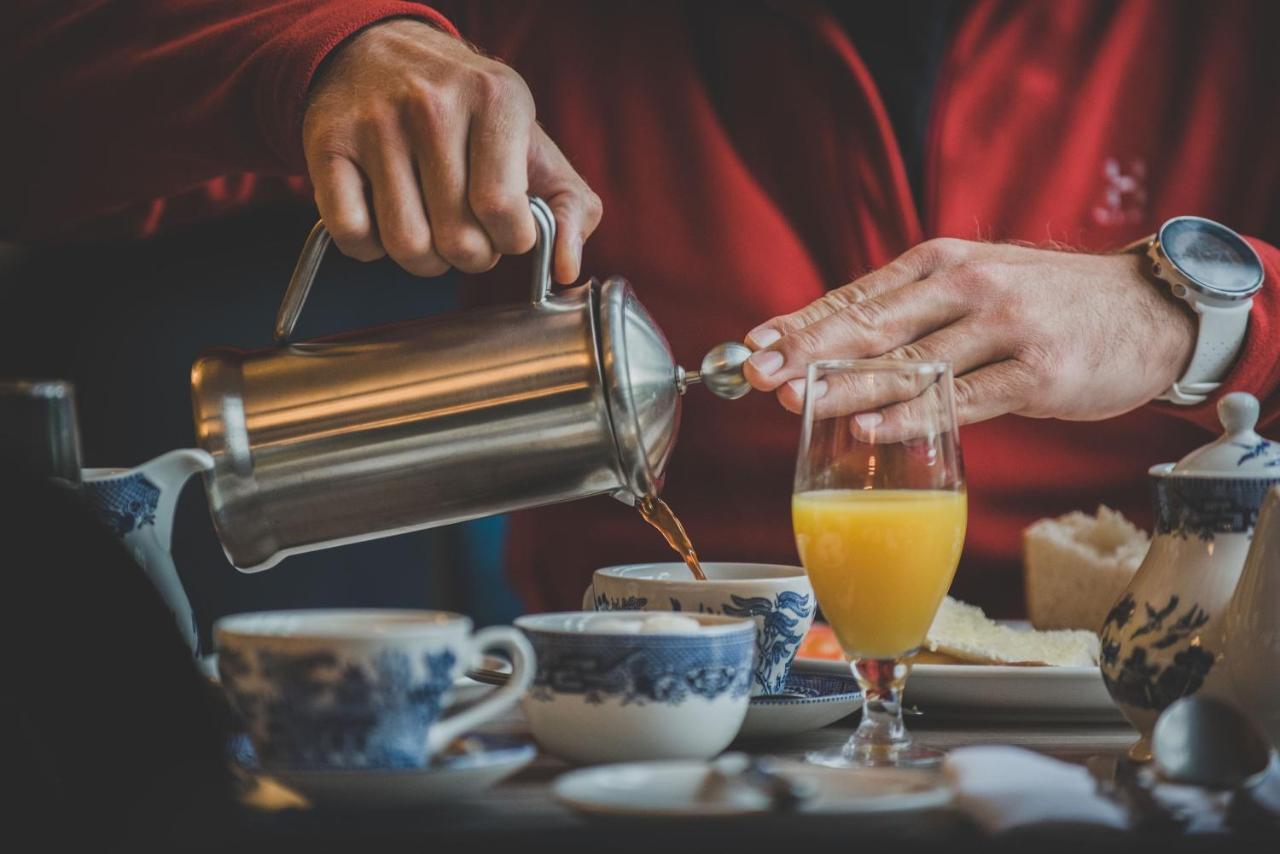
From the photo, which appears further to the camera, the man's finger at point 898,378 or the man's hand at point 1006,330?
the man's hand at point 1006,330

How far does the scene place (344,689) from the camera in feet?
1.77

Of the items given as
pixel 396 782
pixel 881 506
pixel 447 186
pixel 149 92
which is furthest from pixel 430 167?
pixel 149 92

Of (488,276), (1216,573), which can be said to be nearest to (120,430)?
(488,276)

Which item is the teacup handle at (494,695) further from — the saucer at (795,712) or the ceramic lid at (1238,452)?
the ceramic lid at (1238,452)

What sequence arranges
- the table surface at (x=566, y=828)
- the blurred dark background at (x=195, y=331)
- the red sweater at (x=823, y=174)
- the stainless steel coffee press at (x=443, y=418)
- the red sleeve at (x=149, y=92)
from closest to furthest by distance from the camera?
the table surface at (x=566, y=828), the stainless steel coffee press at (x=443, y=418), the red sleeve at (x=149, y=92), the red sweater at (x=823, y=174), the blurred dark background at (x=195, y=331)

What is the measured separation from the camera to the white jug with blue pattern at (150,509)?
2.51ft

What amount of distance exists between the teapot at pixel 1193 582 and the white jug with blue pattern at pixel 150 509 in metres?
0.52

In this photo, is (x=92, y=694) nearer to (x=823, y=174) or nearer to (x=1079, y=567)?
(x=1079, y=567)

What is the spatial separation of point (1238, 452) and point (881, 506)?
0.19 metres

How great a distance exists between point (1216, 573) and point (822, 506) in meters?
0.21

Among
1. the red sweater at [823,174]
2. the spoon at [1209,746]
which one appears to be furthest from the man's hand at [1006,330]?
the red sweater at [823,174]

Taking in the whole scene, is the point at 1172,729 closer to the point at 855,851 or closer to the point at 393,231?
the point at 855,851

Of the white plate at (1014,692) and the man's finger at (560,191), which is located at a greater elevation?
the man's finger at (560,191)

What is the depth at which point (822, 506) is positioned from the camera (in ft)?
2.49
